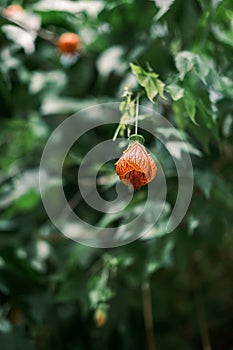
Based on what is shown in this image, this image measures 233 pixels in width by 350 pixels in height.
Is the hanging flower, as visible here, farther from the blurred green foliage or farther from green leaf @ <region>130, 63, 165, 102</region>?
green leaf @ <region>130, 63, 165, 102</region>

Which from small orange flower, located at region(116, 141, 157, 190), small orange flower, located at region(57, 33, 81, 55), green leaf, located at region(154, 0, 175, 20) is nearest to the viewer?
small orange flower, located at region(116, 141, 157, 190)

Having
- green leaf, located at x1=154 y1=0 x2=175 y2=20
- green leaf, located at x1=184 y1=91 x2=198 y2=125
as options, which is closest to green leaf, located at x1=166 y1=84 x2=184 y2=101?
green leaf, located at x1=184 y1=91 x2=198 y2=125

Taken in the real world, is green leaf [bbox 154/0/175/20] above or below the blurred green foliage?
above

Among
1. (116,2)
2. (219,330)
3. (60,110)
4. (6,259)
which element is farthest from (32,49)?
(219,330)

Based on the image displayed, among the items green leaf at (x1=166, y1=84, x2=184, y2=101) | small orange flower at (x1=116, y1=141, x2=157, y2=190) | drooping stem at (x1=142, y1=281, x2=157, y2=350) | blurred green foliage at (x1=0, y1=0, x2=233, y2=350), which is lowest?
drooping stem at (x1=142, y1=281, x2=157, y2=350)

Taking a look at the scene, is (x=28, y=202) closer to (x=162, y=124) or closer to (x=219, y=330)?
(x=162, y=124)

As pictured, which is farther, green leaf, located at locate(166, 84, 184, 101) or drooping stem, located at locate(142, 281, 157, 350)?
drooping stem, located at locate(142, 281, 157, 350)
